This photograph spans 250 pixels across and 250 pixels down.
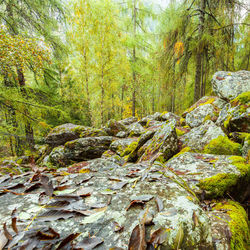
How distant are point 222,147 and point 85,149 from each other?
4612mm

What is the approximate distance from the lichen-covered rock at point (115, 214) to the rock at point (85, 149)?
4443 millimetres

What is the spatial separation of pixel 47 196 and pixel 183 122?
5.99 meters

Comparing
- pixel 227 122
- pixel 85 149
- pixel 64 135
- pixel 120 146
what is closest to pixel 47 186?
pixel 227 122

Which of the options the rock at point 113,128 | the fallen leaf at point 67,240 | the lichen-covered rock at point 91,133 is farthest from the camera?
the rock at point 113,128

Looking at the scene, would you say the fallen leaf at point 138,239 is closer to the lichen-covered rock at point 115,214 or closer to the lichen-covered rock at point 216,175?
the lichen-covered rock at point 115,214

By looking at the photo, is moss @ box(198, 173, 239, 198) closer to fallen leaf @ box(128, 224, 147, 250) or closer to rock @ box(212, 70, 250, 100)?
fallen leaf @ box(128, 224, 147, 250)

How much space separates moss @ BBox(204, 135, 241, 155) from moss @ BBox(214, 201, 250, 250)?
4.16ft

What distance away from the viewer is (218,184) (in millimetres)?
1735

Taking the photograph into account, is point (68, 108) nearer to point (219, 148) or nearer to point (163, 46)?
point (163, 46)

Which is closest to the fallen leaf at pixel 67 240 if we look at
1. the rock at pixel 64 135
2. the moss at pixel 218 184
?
the moss at pixel 218 184

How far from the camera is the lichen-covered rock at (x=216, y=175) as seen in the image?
5.65 ft

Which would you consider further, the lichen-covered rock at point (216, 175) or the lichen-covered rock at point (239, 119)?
the lichen-covered rock at point (239, 119)

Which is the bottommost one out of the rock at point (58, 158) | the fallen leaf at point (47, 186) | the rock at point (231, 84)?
the rock at point (58, 158)

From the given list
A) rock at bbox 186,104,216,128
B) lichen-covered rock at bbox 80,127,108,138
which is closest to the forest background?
lichen-covered rock at bbox 80,127,108,138
